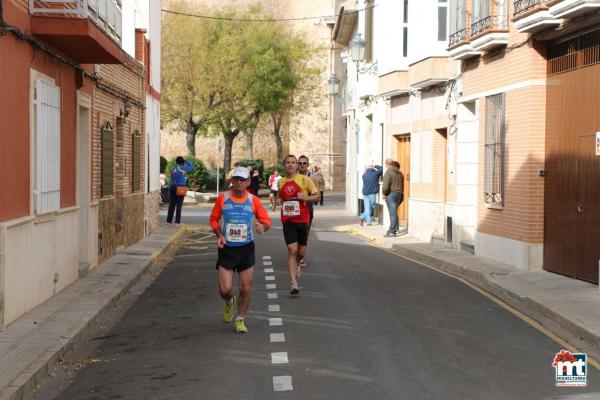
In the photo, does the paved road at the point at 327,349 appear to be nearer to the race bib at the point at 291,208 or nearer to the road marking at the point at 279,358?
the road marking at the point at 279,358

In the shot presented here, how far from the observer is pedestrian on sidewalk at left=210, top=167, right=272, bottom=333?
10461mm

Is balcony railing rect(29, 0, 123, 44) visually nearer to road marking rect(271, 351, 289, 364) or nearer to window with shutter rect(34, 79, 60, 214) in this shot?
window with shutter rect(34, 79, 60, 214)

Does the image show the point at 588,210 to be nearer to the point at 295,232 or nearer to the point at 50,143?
the point at 295,232

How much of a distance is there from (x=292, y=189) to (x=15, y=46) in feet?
14.8

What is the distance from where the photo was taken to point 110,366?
895 centimetres

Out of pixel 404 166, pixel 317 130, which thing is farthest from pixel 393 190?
pixel 317 130

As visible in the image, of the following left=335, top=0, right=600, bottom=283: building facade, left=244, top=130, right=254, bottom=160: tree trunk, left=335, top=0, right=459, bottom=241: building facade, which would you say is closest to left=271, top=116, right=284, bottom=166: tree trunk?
left=244, top=130, right=254, bottom=160: tree trunk

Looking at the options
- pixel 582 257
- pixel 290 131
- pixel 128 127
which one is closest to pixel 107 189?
pixel 128 127

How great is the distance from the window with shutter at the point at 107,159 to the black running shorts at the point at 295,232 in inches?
209

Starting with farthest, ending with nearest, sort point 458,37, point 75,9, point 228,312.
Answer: point 458,37, point 75,9, point 228,312

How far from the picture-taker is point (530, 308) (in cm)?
1295

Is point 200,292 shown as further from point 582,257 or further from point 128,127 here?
point 128,127
